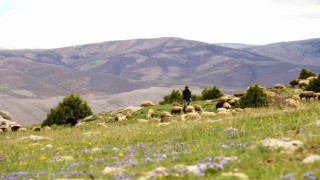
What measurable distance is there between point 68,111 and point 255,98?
20537 mm

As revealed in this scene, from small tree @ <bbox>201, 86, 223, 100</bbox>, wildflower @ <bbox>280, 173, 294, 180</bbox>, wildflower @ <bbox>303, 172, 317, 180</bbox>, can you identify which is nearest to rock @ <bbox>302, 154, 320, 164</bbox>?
wildflower @ <bbox>303, 172, 317, 180</bbox>

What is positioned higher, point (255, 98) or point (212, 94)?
point (255, 98)

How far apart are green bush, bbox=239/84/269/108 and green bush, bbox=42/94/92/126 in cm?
1865

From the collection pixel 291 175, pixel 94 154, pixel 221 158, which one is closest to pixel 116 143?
pixel 94 154

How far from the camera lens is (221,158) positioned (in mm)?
9062

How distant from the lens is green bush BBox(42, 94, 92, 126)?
4259 centimetres

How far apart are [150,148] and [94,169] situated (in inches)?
123

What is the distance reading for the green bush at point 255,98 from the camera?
32875 millimetres

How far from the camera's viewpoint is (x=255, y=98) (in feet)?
109

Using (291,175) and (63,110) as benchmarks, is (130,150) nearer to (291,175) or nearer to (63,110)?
(291,175)

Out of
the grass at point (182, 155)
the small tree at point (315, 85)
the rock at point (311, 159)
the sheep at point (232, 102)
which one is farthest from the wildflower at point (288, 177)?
the small tree at point (315, 85)

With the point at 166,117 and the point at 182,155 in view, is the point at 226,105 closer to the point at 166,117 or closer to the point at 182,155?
the point at 166,117

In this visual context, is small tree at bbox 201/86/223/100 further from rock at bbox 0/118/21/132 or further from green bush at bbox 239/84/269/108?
rock at bbox 0/118/21/132

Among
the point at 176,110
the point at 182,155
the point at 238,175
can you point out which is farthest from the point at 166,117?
the point at 238,175
